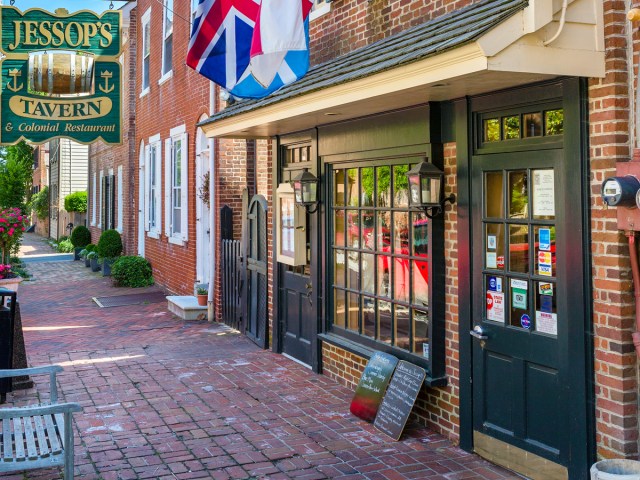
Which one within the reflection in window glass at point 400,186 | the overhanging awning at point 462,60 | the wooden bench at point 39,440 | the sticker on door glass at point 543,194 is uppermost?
the overhanging awning at point 462,60

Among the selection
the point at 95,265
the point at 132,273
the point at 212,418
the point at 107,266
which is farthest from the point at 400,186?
the point at 95,265

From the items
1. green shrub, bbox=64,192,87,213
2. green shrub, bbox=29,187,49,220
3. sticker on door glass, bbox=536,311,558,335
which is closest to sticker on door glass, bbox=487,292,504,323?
sticker on door glass, bbox=536,311,558,335

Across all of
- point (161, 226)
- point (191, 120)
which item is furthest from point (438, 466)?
point (161, 226)

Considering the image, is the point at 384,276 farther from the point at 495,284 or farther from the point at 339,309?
the point at 495,284

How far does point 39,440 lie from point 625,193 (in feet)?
12.7

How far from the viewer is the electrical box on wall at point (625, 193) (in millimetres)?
4141

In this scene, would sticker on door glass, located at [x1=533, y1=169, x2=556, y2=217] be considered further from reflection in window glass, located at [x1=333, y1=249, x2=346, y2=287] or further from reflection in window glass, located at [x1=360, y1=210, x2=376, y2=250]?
reflection in window glass, located at [x1=333, y1=249, x2=346, y2=287]

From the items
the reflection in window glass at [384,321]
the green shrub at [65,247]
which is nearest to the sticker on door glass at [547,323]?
the reflection in window glass at [384,321]

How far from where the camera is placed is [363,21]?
7.57 m

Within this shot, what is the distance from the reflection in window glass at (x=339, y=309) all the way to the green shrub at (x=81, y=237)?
65.7 ft

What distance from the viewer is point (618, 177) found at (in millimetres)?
4242

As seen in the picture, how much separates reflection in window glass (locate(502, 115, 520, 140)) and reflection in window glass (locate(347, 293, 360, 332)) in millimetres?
2660

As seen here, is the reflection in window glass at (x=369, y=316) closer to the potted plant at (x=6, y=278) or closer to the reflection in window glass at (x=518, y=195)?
Answer: the reflection in window glass at (x=518, y=195)

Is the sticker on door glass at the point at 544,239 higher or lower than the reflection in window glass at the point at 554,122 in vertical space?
lower
